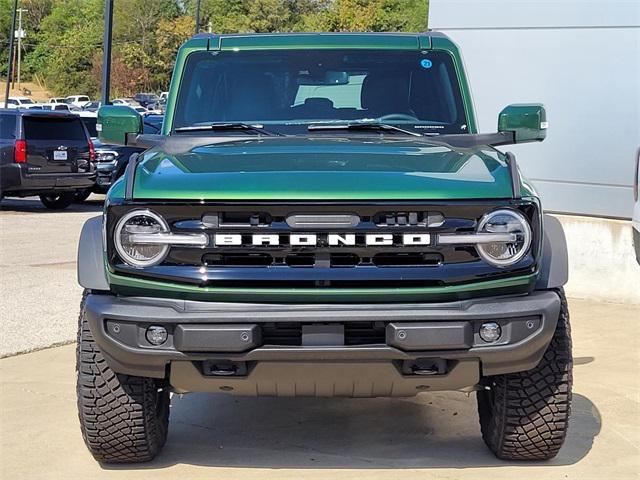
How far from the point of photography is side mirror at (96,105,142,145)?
18.6ft

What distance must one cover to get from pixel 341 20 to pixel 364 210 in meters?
59.4

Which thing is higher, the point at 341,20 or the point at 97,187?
the point at 341,20

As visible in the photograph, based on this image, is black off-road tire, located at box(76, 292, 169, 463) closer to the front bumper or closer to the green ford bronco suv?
the green ford bronco suv

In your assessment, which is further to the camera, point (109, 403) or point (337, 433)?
point (337, 433)

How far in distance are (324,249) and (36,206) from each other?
17.1m

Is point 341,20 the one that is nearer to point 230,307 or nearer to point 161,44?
point 161,44

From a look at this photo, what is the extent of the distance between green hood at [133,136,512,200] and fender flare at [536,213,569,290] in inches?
14.9

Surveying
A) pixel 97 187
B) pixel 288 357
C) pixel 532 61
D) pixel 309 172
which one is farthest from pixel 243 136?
pixel 97 187

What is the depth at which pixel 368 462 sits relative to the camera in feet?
16.6

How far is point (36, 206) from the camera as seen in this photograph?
→ 20.6 m

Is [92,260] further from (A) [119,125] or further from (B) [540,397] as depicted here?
(B) [540,397]

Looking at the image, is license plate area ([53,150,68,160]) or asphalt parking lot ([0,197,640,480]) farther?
license plate area ([53,150,68,160])

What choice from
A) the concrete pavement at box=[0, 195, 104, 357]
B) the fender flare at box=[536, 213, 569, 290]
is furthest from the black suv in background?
the fender flare at box=[536, 213, 569, 290]

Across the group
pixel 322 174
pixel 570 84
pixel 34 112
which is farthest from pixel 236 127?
pixel 34 112
